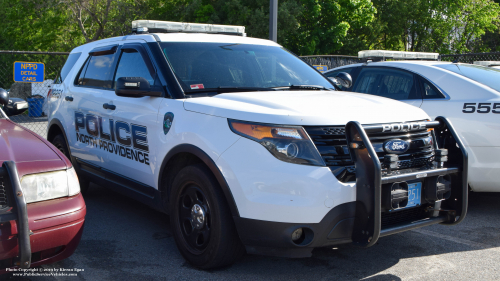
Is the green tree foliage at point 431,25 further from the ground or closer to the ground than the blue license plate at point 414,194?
further from the ground

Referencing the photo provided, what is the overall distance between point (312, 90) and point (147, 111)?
145cm

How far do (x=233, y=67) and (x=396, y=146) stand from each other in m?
1.66

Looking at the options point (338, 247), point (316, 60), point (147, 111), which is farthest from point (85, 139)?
point (316, 60)

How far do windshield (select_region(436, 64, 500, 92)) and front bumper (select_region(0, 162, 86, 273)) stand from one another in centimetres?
418

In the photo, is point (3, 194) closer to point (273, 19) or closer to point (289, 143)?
point (289, 143)

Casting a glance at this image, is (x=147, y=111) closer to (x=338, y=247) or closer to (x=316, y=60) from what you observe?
(x=338, y=247)

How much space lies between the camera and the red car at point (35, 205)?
104 inches

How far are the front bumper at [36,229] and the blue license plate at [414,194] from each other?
2.20 meters

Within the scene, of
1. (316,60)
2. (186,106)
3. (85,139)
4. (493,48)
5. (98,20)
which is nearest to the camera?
(186,106)

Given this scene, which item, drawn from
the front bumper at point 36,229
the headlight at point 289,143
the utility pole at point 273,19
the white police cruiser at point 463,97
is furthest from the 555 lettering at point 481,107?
the utility pole at point 273,19

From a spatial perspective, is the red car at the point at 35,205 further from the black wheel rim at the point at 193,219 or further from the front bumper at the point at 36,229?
the black wheel rim at the point at 193,219

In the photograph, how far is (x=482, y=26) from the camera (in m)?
31.5

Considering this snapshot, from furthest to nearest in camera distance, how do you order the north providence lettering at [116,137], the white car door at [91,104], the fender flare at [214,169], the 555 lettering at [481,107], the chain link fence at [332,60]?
A: the chain link fence at [332,60]
the white car door at [91,104]
the 555 lettering at [481,107]
the north providence lettering at [116,137]
the fender flare at [214,169]

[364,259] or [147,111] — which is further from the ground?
[147,111]
